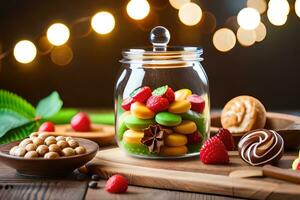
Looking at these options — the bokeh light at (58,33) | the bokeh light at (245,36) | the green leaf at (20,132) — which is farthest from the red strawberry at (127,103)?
the bokeh light at (245,36)

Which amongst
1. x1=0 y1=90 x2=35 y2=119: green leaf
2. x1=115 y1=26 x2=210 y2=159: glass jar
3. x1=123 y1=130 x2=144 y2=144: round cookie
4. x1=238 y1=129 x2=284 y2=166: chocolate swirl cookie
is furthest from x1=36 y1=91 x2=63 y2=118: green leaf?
x1=238 y1=129 x2=284 y2=166: chocolate swirl cookie

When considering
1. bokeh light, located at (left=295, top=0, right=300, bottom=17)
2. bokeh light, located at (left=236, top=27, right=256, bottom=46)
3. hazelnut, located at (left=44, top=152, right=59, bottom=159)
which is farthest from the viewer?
bokeh light, located at (left=236, top=27, right=256, bottom=46)

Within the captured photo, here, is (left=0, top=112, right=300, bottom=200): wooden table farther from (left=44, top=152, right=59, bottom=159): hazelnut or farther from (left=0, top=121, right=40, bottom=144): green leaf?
(left=0, top=121, right=40, bottom=144): green leaf

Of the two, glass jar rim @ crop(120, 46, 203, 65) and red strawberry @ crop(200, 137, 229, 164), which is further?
glass jar rim @ crop(120, 46, 203, 65)

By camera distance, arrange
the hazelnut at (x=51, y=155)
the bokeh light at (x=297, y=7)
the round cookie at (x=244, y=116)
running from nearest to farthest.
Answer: the hazelnut at (x=51, y=155)
the round cookie at (x=244, y=116)
the bokeh light at (x=297, y=7)

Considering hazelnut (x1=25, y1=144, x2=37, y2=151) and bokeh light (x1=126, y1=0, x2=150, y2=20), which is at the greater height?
bokeh light (x1=126, y1=0, x2=150, y2=20)

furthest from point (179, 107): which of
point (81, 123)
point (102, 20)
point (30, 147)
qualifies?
point (102, 20)

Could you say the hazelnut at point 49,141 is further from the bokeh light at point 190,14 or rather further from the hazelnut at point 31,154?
the bokeh light at point 190,14
